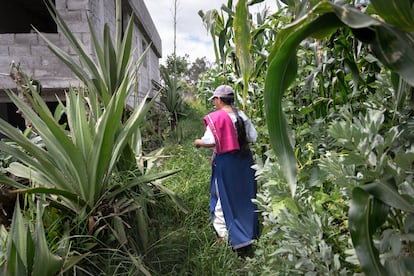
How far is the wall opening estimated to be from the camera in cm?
736

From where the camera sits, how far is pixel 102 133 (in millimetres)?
1673

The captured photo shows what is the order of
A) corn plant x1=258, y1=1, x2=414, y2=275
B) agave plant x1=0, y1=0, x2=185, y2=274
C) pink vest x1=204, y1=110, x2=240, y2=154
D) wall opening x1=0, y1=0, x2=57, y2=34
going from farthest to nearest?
1. wall opening x1=0, y1=0, x2=57, y2=34
2. pink vest x1=204, y1=110, x2=240, y2=154
3. agave plant x1=0, y1=0, x2=185, y2=274
4. corn plant x1=258, y1=1, x2=414, y2=275

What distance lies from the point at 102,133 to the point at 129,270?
713 millimetres

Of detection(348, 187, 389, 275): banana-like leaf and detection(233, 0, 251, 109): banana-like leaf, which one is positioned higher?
detection(233, 0, 251, 109): banana-like leaf

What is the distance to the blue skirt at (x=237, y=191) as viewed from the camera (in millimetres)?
2609

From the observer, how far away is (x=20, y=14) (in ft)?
27.0

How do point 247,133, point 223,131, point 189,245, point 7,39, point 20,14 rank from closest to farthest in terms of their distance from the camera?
1. point 189,245
2. point 223,131
3. point 247,133
4. point 7,39
5. point 20,14

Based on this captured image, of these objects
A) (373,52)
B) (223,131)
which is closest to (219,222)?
(223,131)

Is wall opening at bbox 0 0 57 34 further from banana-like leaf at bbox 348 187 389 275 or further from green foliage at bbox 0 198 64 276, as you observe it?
banana-like leaf at bbox 348 187 389 275

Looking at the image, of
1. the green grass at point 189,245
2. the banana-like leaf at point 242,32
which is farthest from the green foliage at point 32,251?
the banana-like leaf at point 242,32

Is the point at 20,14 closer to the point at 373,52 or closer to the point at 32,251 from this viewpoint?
the point at 32,251

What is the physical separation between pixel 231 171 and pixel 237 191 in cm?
17

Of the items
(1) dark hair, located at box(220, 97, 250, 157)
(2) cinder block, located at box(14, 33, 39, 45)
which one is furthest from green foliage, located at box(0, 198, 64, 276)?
(2) cinder block, located at box(14, 33, 39, 45)

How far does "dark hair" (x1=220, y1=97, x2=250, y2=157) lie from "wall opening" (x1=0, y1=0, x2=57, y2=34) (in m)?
6.47
